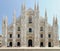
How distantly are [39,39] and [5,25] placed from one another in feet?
29.6

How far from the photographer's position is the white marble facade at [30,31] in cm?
3722

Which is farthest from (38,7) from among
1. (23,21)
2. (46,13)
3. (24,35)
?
(24,35)

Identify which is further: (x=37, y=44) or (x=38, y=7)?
(x=38, y=7)

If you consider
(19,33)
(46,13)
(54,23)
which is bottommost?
(19,33)

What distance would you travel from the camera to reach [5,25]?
37.6 m

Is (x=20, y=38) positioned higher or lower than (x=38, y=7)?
lower

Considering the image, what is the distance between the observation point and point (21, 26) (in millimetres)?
37750

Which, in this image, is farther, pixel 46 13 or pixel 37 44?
pixel 46 13

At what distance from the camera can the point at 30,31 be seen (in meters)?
38.5

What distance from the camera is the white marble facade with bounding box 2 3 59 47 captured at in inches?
1465

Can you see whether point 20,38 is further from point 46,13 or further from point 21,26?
point 46,13

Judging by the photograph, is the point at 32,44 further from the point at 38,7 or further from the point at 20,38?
the point at 38,7

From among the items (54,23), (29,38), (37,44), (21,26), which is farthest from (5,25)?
(54,23)

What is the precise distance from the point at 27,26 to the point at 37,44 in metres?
5.21
